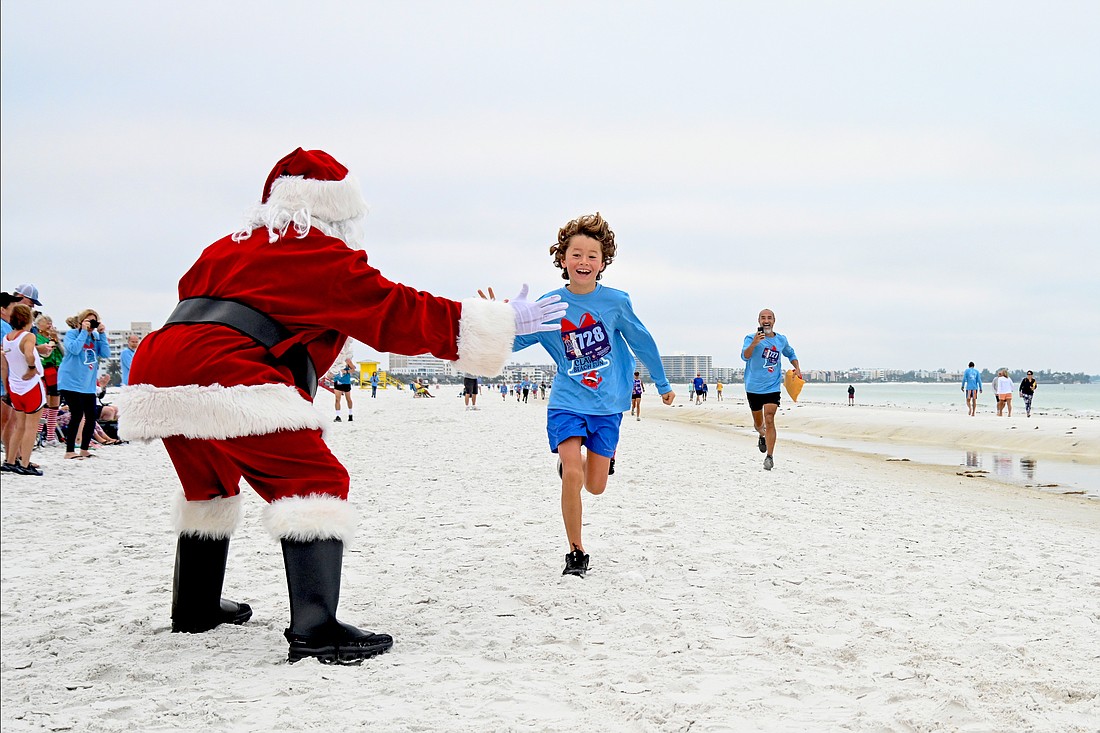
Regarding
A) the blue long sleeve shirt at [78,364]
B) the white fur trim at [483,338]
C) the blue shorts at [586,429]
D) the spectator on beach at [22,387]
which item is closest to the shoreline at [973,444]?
the blue shorts at [586,429]

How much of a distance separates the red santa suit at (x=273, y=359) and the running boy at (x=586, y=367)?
1.34 metres

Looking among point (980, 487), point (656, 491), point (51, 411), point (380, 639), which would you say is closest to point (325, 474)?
point (380, 639)

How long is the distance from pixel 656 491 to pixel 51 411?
9.22 m

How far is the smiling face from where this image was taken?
460 cm

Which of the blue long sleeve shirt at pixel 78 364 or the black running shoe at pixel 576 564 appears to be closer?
the black running shoe at pixel 576 564

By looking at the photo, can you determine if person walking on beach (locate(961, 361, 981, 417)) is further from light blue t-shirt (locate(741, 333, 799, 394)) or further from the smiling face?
the smiling face

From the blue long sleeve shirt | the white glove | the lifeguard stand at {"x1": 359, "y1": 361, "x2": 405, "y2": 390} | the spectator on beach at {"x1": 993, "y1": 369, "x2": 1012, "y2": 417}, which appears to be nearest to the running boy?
the white glove

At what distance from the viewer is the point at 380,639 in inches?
120

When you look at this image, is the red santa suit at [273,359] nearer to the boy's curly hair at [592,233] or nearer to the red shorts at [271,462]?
the red shorts at [271,462]

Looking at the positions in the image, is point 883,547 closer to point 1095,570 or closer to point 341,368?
point 1095,570

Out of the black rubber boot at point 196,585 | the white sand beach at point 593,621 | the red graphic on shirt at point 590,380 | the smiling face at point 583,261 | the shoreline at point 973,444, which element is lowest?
the shoreline at point 973,444

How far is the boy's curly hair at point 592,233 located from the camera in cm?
465

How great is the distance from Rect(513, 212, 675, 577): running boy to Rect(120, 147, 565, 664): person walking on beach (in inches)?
52.8

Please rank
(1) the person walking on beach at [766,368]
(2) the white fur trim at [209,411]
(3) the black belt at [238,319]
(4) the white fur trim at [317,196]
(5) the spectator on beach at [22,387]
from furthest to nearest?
(1) the person walking on beach at [766,368] < (5) the spectator on beach at [22,387] < (4) the white fur trim at [317,196] < (3) the black belt at [238,319] < (2) the white fur trim at [209,411]
